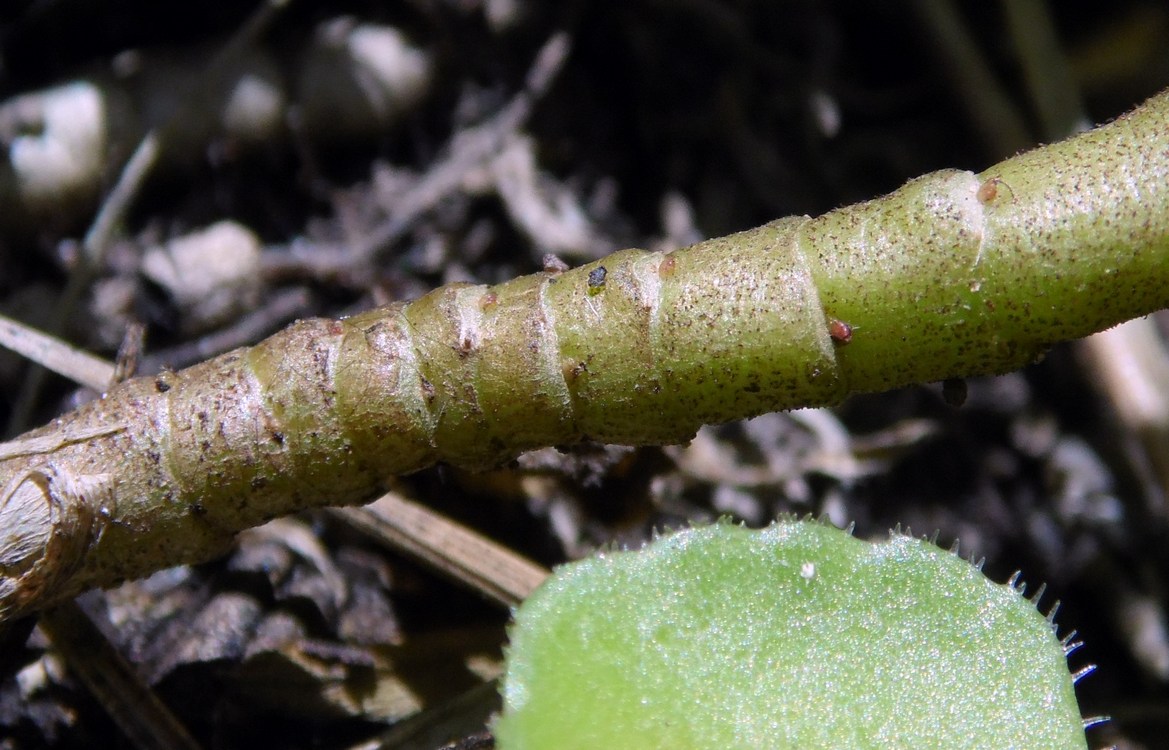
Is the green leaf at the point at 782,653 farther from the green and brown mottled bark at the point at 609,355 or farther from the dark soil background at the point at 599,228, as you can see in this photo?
the dark soil background at the point at 599,228

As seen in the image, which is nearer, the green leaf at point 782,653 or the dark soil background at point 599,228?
the green leaf at point 782,653

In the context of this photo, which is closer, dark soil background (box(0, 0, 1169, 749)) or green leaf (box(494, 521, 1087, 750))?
green leaf (box(494, 521, 1087, 750))

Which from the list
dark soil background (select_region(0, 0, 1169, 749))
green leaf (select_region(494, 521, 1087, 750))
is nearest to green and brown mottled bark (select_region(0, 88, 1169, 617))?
green leaf (select_region(494, 521, 1087, 750))

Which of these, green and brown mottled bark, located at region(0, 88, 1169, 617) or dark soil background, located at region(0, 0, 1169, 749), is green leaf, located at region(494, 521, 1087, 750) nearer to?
green and brown mottled bark, located at region(0, 88, 1169, 617)

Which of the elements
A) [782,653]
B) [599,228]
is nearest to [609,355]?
[782,653]

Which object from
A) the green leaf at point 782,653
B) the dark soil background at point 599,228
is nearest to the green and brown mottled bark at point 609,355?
the green leaf at point 782,653

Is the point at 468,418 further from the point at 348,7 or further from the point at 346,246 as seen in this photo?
the point at 348,7

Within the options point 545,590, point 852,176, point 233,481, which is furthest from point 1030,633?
point 852,176

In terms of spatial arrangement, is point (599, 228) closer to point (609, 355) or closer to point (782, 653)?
Answer: point (609, 355)
